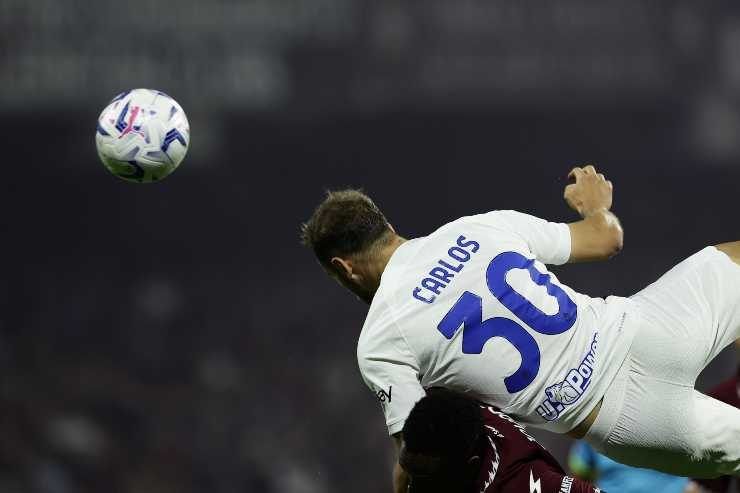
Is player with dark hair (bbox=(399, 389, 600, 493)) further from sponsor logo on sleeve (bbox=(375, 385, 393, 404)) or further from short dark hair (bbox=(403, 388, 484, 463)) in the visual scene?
sponsor logo on sleeve (bbox=(375, 385, 393, 404))

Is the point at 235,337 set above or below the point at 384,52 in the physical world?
below

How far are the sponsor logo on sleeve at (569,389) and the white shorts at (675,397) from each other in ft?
0.36

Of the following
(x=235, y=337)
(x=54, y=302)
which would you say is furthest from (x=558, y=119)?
(x=54, y=302)

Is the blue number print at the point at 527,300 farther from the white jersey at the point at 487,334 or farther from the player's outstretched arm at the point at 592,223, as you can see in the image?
the player's outstretched arm at the point at 592,223

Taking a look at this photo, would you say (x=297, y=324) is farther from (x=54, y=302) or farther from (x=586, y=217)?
(x=586, y=217)

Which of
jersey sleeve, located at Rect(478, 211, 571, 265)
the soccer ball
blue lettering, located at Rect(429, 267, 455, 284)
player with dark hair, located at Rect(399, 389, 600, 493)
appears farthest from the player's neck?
the soccer ball

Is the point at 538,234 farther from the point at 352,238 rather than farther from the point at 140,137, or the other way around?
the point at 140,137

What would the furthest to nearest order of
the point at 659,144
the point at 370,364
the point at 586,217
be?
1. the point at 659,144
2. the point at 586,217
3. the point at 370,364

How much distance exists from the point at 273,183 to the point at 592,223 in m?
7.41

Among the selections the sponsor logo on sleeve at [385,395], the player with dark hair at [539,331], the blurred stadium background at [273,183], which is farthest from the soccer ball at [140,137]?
the blurred stadium background at [273,183]

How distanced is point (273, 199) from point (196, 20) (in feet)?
6.27

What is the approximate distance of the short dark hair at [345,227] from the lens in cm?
362

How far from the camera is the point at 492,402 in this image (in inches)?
138

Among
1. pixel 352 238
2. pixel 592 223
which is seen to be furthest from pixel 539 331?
pixel 352 238
